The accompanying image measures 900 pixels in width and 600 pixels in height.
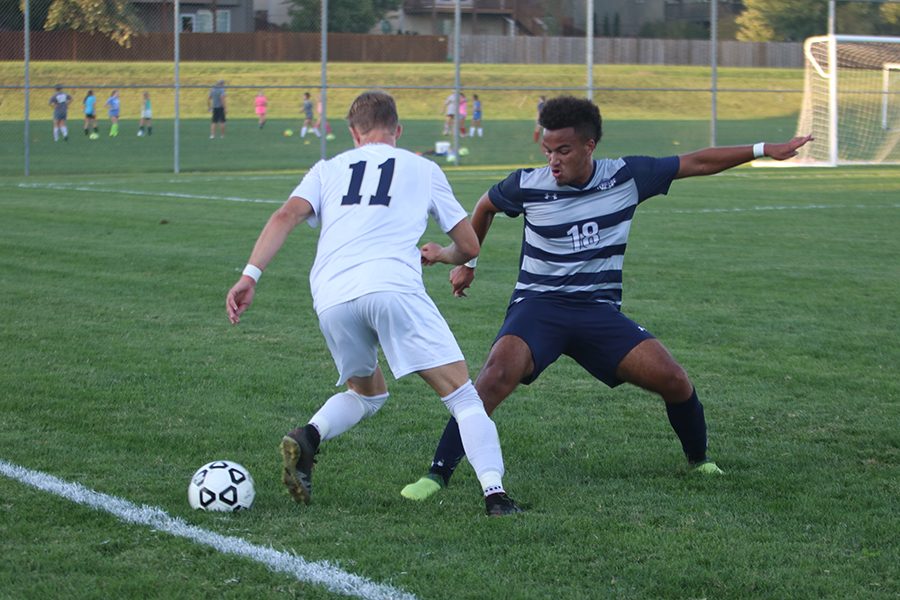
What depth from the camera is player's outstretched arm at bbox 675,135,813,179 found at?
17.6ft

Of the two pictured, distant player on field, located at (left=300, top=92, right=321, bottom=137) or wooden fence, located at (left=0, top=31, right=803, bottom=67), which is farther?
distant player on field, located at (left=300, top=92, right=321, bottom=137)

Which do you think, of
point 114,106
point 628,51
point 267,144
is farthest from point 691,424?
point 114,106

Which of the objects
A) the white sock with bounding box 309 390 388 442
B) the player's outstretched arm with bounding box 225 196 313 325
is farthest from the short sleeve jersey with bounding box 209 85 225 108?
the player's outstretched arm with bounding box 225 196 313 325

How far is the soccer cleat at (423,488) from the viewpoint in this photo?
16.3ft

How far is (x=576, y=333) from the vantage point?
17.3ft

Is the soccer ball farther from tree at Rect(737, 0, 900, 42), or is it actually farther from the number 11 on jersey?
tree at Rect(737, 0, 900, 42)

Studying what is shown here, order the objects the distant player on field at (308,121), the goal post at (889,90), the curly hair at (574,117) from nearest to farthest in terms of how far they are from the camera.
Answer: the curly hair at (574,117), the goal post at (889,90), the distant player on field at (308,121)

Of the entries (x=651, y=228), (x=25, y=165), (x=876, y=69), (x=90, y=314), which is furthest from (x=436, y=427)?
(x=876, y=69)

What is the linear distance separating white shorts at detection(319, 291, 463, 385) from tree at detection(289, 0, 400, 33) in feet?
88.0

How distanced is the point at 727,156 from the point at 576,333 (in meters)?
1.01

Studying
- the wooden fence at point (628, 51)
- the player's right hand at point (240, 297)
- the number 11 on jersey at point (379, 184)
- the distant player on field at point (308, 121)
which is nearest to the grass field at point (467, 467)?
the player's right hand at point (240, 297)

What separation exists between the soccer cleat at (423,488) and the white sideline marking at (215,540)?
31.6 inches

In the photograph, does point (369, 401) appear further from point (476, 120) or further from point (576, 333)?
point (476, 120)

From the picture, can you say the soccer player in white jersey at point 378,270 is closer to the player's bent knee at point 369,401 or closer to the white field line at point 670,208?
the player's bent knee at point 369,401
